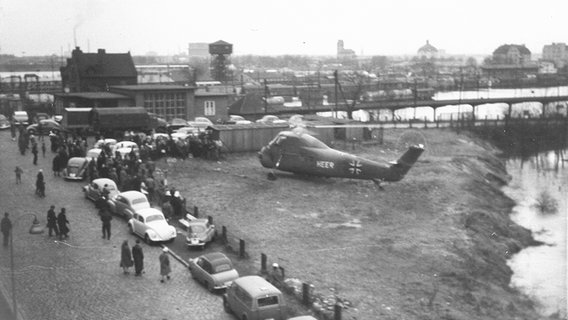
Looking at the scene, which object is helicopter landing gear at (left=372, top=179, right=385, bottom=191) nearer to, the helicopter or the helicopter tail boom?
the helicopter

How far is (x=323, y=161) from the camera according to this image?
2658cm

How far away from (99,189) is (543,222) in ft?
54.8

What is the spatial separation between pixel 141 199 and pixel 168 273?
4906mm

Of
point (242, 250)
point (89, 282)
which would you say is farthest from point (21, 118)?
point (89, 282)

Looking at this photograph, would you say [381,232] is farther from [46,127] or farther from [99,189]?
[46,127]

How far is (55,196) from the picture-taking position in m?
21.8

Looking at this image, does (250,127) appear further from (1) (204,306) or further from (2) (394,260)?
(1) (204,306)

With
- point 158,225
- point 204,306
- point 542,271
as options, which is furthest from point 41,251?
point 542,271

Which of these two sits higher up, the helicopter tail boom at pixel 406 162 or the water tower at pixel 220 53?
the water tower at pixel 220 53

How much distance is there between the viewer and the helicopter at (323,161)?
25.9 meters

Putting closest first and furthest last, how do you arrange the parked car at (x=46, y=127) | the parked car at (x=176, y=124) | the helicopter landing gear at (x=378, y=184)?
the helicopter landing gear at (x=378, y=184)
the parked car at (x=46, y=127)
the parked car at (x=176, y=124)

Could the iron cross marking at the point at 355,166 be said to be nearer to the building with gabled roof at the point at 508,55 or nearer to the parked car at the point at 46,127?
the parked car at the point at 46,127

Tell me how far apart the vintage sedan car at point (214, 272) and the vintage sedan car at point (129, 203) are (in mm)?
4780

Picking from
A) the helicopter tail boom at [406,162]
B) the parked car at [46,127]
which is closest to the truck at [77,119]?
the parked car at [46,127]
